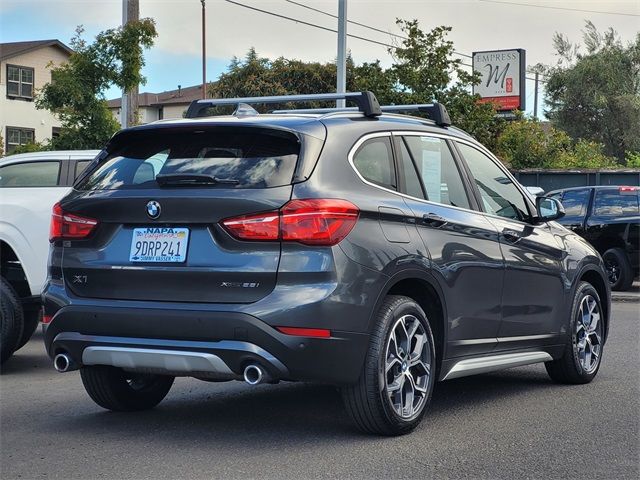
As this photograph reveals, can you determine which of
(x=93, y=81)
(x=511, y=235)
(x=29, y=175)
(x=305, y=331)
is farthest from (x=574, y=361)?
(x=93, y=81)

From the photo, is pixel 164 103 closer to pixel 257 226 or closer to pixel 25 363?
pixel 25 363

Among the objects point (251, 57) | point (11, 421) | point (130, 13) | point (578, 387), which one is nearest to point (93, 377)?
point (11, 421)

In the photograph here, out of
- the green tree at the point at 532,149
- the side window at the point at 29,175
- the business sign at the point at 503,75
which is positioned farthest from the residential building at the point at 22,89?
the side window at the point at 29,175

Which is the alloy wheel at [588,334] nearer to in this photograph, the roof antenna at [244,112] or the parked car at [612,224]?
the roof antenna at [244,112]

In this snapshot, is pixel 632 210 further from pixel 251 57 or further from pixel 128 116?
pixel 251 57

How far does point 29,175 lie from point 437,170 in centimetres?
445

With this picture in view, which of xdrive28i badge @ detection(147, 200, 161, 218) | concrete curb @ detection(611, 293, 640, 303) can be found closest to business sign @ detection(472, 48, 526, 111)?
concrete curb @ detection(611, 293, 640, 303)

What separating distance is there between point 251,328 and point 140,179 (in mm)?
1185

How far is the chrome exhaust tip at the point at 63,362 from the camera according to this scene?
5.97m

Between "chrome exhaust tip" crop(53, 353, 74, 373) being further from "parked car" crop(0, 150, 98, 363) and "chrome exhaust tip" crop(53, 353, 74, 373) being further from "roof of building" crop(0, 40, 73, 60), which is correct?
"roof of building" crop(0, 40, 73, 60)

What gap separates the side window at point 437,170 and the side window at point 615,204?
11.8 m

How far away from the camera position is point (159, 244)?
18.9 feet

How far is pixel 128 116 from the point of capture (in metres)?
20.6

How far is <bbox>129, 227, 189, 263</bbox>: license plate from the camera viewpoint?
5695 mm
